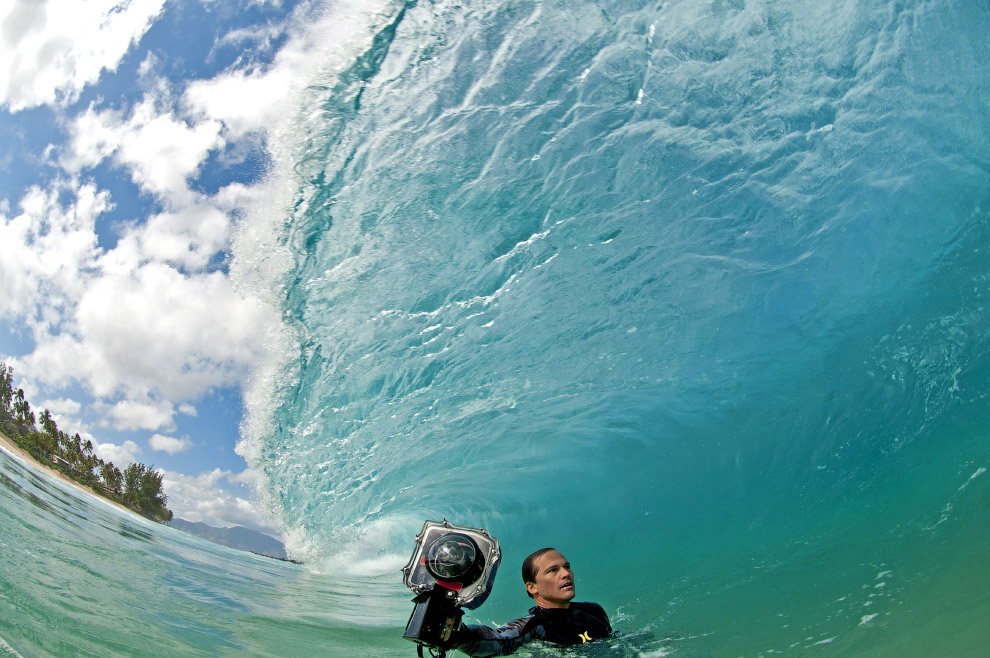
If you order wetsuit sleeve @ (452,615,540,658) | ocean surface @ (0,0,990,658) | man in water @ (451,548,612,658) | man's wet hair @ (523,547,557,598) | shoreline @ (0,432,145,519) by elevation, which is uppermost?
ocean surface @ (0,0,990,658)

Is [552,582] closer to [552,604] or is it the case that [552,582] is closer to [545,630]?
[552,604]

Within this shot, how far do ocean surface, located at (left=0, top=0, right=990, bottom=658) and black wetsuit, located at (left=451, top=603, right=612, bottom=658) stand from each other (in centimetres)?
103

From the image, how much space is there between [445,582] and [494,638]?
0.62m

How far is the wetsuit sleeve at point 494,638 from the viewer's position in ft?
7.49

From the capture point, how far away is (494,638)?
2568mm

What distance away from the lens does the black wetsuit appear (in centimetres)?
249

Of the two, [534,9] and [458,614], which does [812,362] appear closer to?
[534,9]

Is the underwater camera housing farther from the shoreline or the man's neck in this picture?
the shoreline

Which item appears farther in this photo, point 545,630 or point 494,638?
point 545,630

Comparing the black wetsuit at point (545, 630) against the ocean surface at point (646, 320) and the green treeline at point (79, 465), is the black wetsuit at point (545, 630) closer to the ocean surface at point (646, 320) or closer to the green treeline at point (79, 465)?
the ocean surface at point (646, 320)

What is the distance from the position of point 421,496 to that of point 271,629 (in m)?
5.81

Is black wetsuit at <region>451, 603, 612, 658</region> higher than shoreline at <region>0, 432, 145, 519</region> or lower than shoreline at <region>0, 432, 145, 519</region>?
lower

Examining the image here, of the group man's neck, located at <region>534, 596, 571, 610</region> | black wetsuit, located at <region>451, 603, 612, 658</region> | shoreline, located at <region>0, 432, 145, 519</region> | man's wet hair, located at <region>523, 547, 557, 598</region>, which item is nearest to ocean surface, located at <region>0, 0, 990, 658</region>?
black wetsuit, located at <region>451, 603, 612, 658</region>

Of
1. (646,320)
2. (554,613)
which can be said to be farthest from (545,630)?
(646,320)
